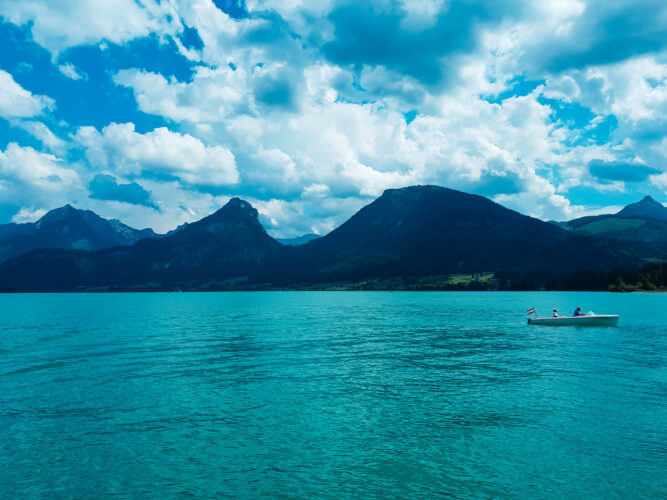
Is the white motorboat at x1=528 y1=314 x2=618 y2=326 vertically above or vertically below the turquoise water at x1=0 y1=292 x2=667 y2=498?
above

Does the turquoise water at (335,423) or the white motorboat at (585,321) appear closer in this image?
the turquoise water at (335,423)

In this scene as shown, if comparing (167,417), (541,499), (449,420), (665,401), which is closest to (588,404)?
(665,401)

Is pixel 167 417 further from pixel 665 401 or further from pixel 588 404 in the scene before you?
pixel 665 401

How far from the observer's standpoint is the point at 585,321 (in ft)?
351

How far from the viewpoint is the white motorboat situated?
10631 cm

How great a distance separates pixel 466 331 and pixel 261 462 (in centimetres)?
8082

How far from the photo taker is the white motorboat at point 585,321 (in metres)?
106

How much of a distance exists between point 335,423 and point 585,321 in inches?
3720

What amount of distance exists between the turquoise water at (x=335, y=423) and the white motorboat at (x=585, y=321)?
119ft

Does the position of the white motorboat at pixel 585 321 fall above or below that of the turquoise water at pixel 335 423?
above

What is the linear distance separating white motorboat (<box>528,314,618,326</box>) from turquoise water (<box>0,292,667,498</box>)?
36.2 m

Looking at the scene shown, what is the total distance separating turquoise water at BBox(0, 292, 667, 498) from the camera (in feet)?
82.4

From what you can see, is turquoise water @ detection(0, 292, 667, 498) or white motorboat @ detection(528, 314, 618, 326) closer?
turquoise water @ detection(0, 292, 667, 498)

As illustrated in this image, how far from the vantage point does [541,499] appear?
23.0 metres
